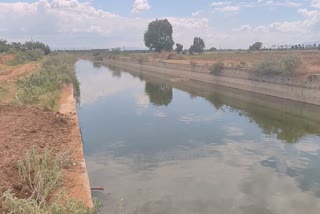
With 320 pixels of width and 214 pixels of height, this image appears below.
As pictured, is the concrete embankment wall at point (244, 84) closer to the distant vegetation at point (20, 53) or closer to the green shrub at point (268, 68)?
the green shrub at point (268, 68)

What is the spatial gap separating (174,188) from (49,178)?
4286 millimetres

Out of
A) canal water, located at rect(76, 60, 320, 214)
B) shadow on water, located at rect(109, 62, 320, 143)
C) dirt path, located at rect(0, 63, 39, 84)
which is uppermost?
dirt path, located at rect(0, 63, 39, 84)

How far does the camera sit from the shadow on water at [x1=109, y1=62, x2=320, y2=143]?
19.6 metres

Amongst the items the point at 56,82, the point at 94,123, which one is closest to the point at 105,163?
the point at 94,123

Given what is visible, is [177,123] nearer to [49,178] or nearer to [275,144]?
[275,144]

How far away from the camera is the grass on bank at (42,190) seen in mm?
5457

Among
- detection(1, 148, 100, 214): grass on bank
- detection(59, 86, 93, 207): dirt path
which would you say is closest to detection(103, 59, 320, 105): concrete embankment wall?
detection(59, 86, 93, 207): dirt path

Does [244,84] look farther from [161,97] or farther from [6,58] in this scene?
[6,58]

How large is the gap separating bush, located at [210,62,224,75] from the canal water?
14.9m

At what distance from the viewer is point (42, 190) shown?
6.89 m

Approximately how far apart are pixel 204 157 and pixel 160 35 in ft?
263

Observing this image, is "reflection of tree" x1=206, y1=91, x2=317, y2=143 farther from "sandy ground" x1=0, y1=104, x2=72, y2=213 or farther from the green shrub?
"sandy ground" x1=0, y1=104, x2=72, y2=213

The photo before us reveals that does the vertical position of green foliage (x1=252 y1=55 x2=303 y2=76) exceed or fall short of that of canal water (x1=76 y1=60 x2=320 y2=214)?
it exceeds it

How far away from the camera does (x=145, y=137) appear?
1703cm
